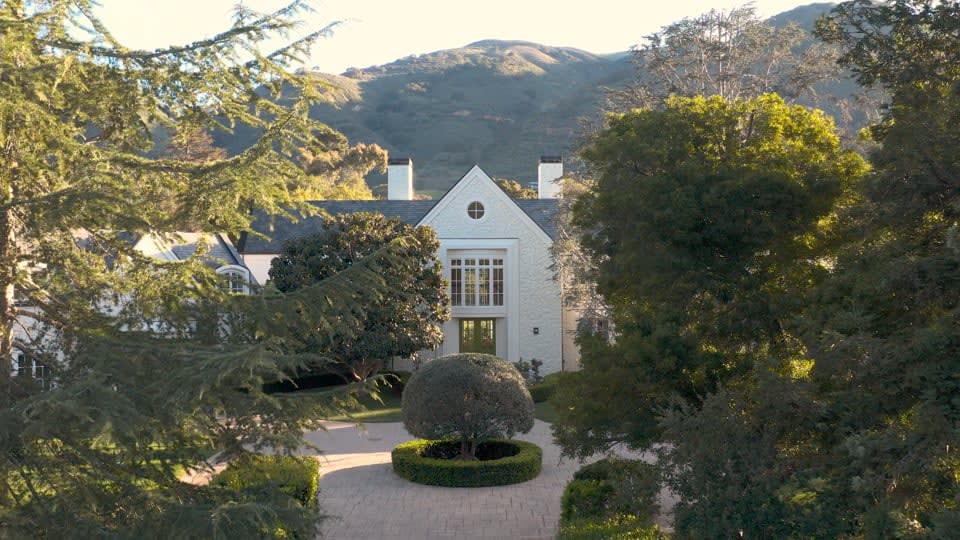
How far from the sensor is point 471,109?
151500 millimetres

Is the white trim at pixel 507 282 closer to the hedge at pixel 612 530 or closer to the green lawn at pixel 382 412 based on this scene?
the green lawn at pixel 382 412

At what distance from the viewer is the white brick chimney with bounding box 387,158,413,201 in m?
41.8

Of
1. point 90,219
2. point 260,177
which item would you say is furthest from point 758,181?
point 90,219

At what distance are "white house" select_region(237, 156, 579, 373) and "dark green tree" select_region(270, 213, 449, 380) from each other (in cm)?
415

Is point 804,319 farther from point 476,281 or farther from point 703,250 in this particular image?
point 476,281

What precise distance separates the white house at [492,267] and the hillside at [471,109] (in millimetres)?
66089

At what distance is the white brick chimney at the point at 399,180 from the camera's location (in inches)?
1645

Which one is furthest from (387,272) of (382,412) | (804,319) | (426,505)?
(804,319)

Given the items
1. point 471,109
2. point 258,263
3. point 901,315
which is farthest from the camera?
point 471,109

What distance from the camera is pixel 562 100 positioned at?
14462 cm

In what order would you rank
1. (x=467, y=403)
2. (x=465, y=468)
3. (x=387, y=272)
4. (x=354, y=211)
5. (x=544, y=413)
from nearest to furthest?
(x=467, y=403) < (x=465, y=468) < (x=387, y=272) < (x=544, y=413) < (x=354, y=211)

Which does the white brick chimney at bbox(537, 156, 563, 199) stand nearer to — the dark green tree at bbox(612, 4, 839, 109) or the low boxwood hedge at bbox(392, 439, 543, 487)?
the dark green tree at bbox(612, 4, 839, 109)

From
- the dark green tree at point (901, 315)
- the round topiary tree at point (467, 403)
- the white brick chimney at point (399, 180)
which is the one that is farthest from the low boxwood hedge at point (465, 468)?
the white brick chimney at point (399, 180)

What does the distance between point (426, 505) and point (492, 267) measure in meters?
19.9
